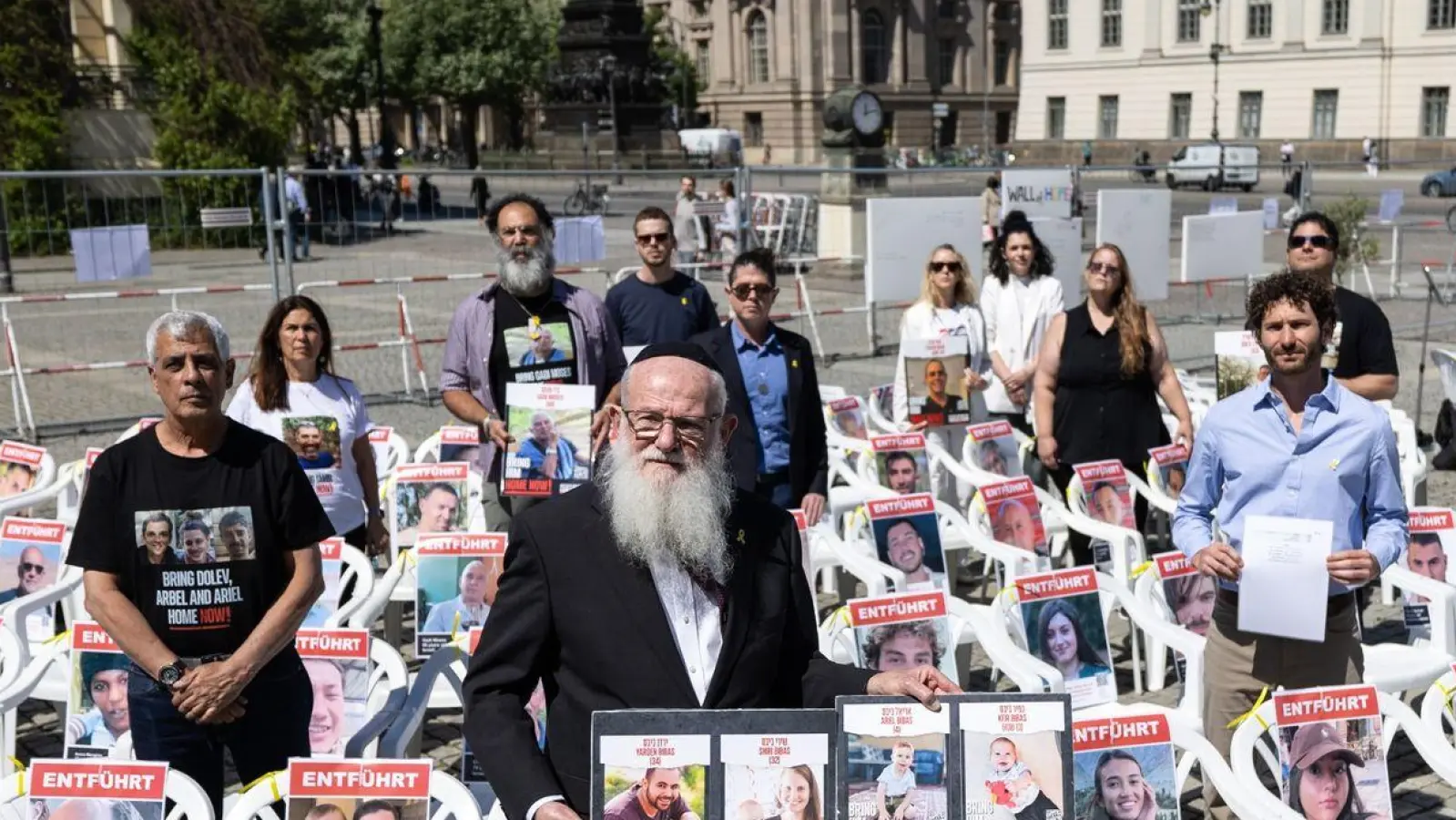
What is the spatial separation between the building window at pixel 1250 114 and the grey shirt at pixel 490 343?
65637 mm

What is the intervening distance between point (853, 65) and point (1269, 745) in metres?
87.9

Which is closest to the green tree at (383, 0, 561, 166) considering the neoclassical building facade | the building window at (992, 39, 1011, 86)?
the neoclassical building facade

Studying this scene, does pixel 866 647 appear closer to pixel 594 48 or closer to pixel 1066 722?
pixel 1066 722

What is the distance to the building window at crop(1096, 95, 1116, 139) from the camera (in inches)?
2879

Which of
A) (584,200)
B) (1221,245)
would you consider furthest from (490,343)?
(584,200)

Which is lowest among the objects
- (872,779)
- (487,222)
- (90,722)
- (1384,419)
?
(90,722)

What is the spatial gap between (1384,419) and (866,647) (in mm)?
1712

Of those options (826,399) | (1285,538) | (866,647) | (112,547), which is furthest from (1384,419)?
(826,399)

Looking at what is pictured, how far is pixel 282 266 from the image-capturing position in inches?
532

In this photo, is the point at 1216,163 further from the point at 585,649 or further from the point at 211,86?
the point at 585,649

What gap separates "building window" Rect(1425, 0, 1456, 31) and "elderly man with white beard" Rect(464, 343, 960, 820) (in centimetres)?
6382

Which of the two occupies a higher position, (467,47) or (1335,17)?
(1335,17)

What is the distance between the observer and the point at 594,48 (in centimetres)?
4791

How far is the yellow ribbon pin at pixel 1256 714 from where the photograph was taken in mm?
4172
